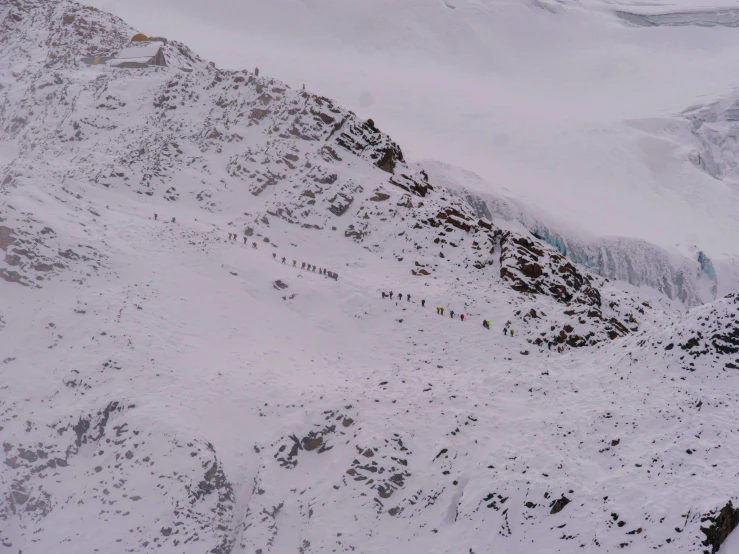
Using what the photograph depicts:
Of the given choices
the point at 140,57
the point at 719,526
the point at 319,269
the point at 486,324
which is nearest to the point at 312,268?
the point at 319,269

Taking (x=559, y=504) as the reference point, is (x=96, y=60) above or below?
above

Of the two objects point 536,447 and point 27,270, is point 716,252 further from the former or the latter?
point 27,270

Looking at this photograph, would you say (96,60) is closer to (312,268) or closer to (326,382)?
(312,268)

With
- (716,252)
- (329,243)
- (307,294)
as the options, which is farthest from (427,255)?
(716,252)

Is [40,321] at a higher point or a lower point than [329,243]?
lower

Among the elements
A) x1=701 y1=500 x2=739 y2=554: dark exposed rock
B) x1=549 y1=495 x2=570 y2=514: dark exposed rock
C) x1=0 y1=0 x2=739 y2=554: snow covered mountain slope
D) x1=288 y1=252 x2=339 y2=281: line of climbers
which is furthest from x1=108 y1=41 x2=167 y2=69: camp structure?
x1=701 y1=500 x2=739 y2=554: dark exposed rock

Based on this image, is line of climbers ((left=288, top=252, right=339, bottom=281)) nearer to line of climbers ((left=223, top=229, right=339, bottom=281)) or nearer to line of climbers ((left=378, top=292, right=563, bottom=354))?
line of climbers ((left=223, top=229, right=339, bottom=281))

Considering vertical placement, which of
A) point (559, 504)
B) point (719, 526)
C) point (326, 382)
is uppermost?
point (719, 526)
